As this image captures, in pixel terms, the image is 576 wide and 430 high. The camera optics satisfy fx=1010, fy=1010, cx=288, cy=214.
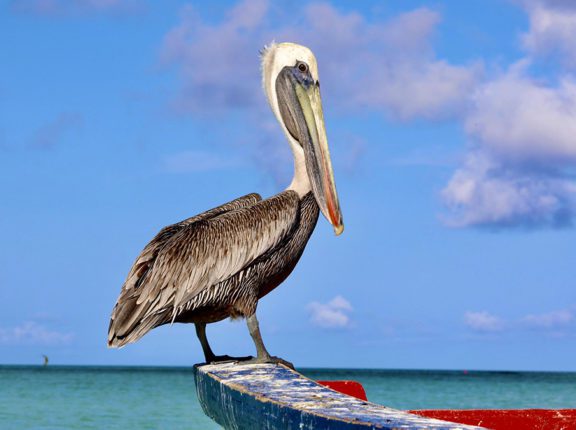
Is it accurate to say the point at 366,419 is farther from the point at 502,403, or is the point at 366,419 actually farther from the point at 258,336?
the point at 502,403

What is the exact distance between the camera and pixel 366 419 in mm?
2283

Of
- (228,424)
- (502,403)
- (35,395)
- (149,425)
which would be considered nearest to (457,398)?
(502,403)

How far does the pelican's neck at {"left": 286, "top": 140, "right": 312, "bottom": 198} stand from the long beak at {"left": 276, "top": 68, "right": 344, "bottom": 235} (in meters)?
0.05

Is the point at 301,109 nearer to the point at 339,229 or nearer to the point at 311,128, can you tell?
the point at 311,128

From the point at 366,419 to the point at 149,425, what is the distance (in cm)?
1624

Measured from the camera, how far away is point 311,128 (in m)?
5.21

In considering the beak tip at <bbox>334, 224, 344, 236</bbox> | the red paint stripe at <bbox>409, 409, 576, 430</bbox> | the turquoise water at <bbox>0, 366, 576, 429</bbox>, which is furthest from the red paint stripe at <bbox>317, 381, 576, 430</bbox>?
the turquoise water at <bbox>0, 366, 576, 429</bbox>

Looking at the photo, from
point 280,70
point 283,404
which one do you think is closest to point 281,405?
point 283,404

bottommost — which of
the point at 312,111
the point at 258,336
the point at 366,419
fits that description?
the point at 366,419

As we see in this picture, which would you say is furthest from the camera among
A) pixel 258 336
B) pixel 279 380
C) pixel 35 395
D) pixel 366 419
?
pixel 35 395

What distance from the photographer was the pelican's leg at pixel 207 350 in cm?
478

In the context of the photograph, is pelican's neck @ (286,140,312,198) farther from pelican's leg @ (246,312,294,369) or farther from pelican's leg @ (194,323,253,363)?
pelican's leg @ (194,323,253,363)

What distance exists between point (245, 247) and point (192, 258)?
26 cm

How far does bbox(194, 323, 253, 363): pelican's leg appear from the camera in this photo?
15.7ft
